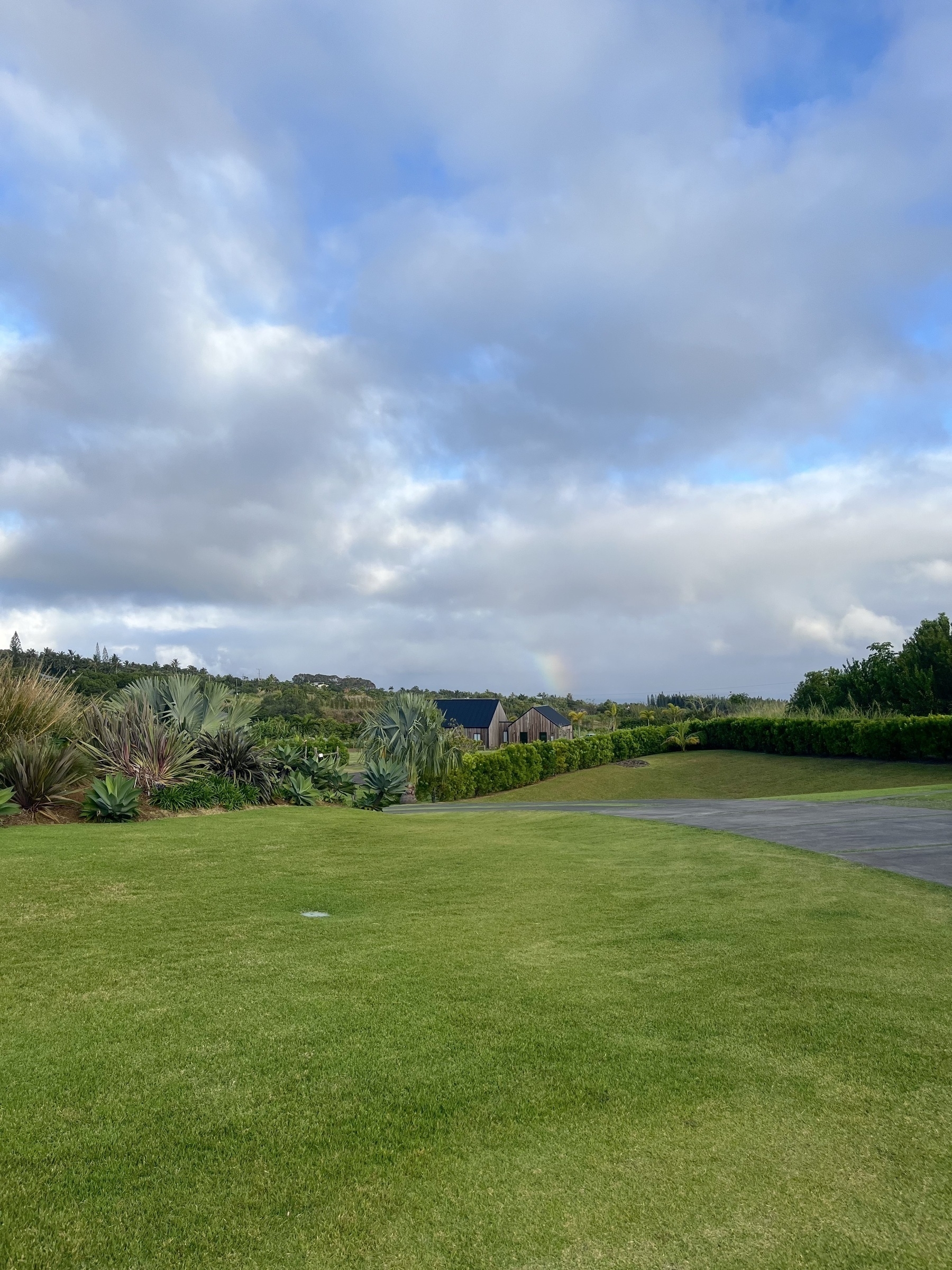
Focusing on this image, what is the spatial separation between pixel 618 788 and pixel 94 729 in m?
23.1

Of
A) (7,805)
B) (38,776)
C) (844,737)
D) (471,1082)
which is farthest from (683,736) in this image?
(471,1082)

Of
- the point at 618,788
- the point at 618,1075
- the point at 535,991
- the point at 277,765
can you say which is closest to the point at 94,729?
the point at 277,765

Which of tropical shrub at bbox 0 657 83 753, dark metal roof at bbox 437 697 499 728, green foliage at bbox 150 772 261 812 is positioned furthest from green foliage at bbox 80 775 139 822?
dark metal roof at bbox 437 697 499 728

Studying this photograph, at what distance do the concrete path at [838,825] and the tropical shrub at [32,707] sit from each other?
20.7 feet

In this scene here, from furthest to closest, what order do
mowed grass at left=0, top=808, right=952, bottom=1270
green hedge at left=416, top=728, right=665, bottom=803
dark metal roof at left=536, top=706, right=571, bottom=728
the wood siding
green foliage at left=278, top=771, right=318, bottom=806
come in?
dark metal roof at left=536, top=706, right=571, bottom=728, the wood siding, green hedge at left=416, top=728, right=665, bottom=803, green foliage at left=278, top=771, right=318, bottom=806, mowed grass at left=0, top=808, right=952, bottom=1270

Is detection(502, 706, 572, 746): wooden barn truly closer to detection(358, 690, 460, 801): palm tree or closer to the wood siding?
the wood siding

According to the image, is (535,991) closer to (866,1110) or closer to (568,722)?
(866,1110)

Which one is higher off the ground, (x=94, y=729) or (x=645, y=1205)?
(x=94, y=729)

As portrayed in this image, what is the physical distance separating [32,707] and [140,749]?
1.71 metres

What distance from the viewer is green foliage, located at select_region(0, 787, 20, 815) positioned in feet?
31.1

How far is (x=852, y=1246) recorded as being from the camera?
2.25 metres

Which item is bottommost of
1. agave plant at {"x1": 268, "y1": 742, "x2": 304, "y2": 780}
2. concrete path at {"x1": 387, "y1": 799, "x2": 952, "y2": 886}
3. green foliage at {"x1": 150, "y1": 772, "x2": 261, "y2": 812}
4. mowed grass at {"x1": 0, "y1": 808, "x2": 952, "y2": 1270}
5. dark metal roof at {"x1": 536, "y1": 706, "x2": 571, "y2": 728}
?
concrete path at {"x1": 387, "y1": 799, "x2": 952, "y2": 886}

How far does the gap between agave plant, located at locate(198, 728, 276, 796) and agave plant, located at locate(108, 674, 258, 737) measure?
255 mm

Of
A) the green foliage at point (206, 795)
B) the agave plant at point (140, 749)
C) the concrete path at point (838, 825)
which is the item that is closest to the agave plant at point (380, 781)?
the concrete path at point (838, 825)
